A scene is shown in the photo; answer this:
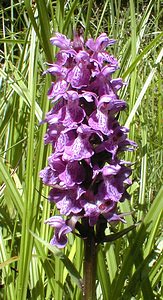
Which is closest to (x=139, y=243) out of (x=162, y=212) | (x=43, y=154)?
(x=162, y=212)

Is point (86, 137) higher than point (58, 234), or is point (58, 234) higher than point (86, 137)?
point (86, 137)

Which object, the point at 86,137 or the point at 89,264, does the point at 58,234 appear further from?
the point at 86,137

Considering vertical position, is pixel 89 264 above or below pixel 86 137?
below

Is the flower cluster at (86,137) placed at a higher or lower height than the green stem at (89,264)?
higher

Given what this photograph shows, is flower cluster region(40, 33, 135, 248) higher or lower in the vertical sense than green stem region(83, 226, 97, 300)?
higher

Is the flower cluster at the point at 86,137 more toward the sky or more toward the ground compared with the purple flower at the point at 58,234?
more toward the sky

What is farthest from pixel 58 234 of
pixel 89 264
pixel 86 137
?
pixel 86 137
